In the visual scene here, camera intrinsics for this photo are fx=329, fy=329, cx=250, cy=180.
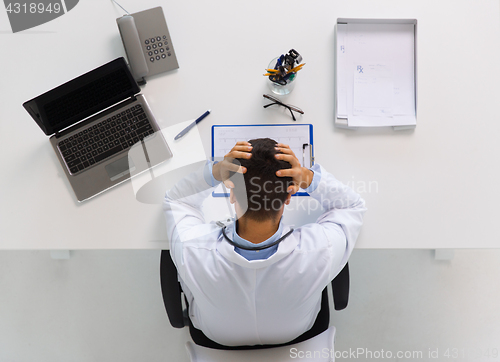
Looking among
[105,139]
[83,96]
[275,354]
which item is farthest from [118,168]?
[275,354]

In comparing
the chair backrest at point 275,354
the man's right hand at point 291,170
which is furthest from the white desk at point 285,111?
the chair backrest at point 275,354

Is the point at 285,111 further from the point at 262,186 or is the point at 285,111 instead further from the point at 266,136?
the point at 262,186

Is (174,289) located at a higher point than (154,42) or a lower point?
lower

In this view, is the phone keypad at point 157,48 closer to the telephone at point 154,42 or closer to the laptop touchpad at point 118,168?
the telephone at point 154,42

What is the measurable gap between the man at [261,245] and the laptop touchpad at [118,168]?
0.16 m

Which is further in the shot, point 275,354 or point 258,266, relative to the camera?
point 275,354

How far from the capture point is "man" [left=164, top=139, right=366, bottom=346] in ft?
2.50

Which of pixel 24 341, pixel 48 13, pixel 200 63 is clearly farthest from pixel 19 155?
pixel 24 341

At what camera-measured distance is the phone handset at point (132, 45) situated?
0.97 meters

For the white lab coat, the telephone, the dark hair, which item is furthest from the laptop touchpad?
the dark hair

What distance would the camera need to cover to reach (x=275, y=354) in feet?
2.98

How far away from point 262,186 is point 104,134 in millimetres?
552

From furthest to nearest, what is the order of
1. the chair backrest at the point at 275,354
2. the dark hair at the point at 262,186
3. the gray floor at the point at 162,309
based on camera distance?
the gray floor at the point at 162,309 < the chair backrest at the point at 275,354 < the dark hair at the point at 262,186

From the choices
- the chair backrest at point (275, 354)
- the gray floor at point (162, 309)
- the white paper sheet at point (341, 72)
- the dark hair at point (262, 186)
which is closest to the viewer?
the dark hair at point (262, 186)
